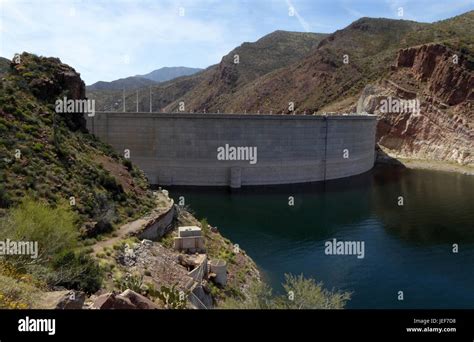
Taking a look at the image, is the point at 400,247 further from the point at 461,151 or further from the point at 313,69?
the point at 313,69

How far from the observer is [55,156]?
2027cm

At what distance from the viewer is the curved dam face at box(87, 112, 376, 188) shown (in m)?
42.8

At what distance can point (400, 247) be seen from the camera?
25078mm

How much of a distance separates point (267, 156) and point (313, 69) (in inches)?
1810

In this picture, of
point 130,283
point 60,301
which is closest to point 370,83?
point 130,283

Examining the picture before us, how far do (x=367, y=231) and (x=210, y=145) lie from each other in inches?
767

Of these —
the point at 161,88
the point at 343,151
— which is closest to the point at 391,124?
the point at 343,151

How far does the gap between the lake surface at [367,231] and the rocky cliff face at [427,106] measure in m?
7.86

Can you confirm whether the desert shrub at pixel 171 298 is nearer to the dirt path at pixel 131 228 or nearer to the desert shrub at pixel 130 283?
the desert shrub at pixel 130 283

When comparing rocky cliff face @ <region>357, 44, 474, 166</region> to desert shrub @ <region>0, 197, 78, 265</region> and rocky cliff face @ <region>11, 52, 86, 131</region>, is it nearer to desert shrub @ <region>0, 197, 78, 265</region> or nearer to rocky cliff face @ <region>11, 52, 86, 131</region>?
rocky cliff face @ <region>11, 52, 86, 131</region>

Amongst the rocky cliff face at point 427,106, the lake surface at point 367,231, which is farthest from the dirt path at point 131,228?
the rocky cliff face at point 427,106

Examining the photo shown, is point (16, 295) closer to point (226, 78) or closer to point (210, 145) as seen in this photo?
point (210, 145)

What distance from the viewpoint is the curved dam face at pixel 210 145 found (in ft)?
140
